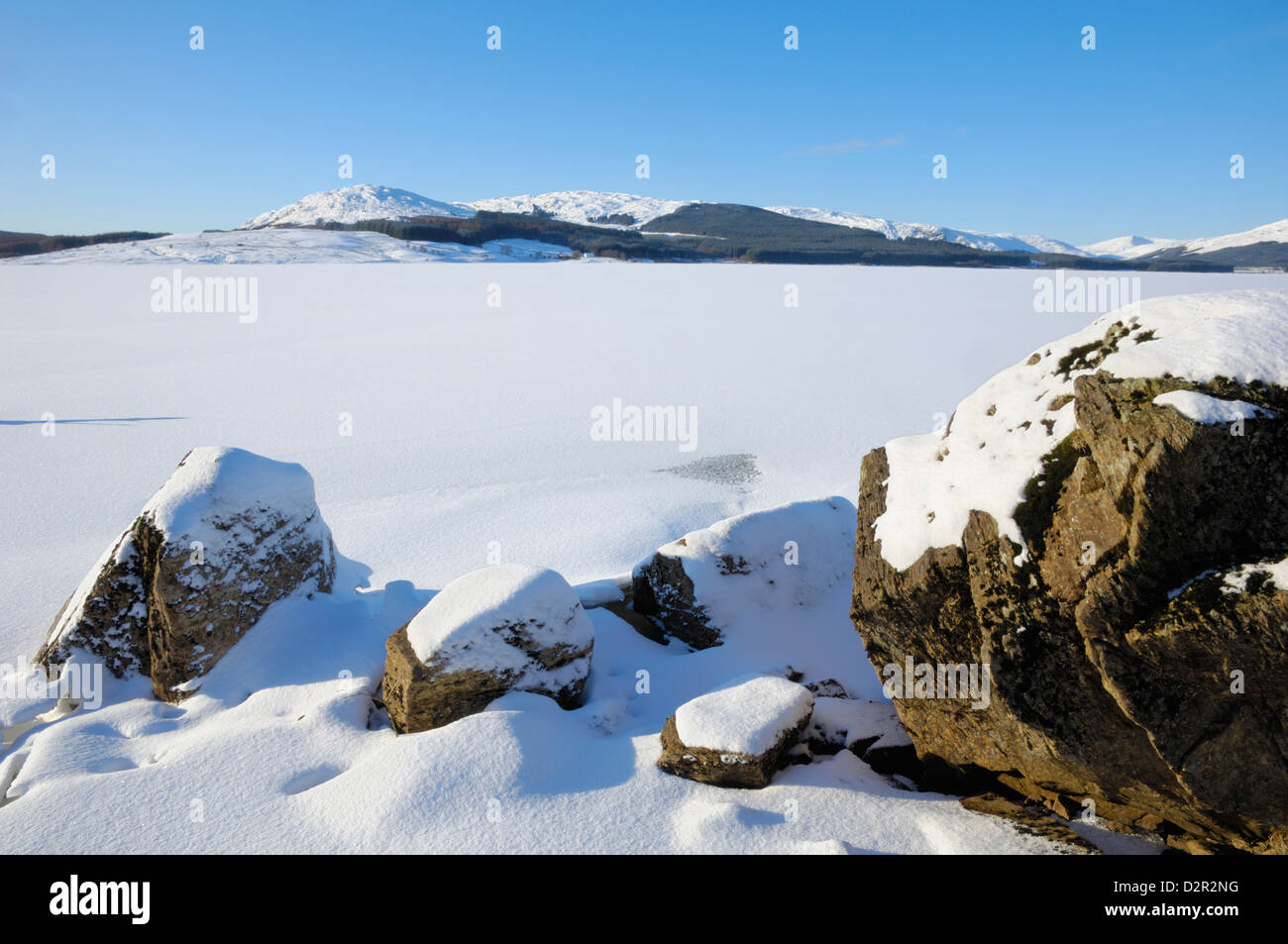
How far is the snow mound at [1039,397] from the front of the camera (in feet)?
8.75

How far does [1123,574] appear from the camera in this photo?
261 cm

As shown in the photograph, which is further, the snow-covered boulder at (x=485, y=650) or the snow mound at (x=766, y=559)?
the snow mound at (x=766, y=559)

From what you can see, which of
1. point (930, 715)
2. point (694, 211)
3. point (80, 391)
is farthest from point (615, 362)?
point (694, 211)

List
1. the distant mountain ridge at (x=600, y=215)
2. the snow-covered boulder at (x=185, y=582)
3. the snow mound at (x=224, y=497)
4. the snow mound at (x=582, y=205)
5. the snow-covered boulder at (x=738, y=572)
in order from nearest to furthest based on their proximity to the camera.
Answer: the snow-covered boulder at (x=185, y=582) < the snow mound at (x=224, y=497) < the snow-covered boulder at (x=738, y=572) < the distant mountain ridge at (x=600, y=215) < the snow mound at (x=582, y=205)

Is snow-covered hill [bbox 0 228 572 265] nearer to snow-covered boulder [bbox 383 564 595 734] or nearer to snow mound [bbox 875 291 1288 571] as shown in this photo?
A: snow-covered boulder [bbox 383 564 595 734]

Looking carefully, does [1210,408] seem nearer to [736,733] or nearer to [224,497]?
[736,733]

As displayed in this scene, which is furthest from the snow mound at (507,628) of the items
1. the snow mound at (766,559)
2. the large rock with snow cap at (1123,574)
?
the large rock with snow cap at (1123,574)

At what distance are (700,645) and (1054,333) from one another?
16320 mm

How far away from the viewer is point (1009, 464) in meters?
3.10

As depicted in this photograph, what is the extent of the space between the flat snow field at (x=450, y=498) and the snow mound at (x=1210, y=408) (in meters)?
1.83

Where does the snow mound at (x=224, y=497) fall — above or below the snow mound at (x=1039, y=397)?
below

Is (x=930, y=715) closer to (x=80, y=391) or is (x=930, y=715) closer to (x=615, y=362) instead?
(x=615, y=362)

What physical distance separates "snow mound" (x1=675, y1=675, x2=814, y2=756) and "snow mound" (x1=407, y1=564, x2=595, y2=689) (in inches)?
35.4

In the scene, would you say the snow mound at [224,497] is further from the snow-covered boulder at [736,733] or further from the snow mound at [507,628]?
the snow-covered boulder at [736,733]
